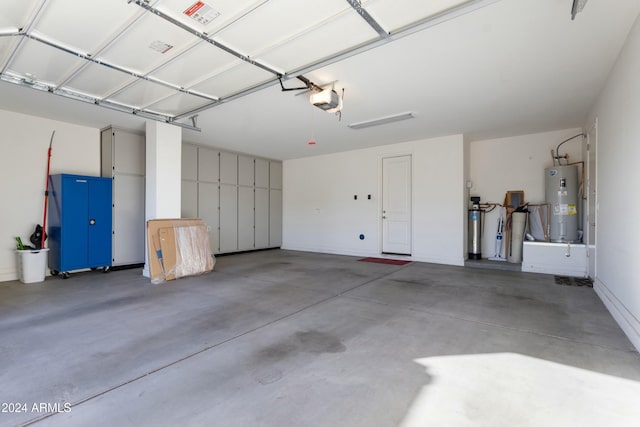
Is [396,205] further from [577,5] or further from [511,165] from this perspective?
[577,5]

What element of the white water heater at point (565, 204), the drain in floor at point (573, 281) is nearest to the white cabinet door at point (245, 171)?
the white water heater at point (565, 204)

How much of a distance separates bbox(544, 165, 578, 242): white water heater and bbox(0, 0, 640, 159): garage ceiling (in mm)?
945

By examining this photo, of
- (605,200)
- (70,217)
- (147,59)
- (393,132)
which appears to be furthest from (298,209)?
(605,200)

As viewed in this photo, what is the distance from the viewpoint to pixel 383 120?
17.5 feet

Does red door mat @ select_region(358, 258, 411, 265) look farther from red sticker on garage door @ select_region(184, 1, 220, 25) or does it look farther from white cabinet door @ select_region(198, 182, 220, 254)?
red sticker on garage door @ select_region(184, 1, 220, 25)

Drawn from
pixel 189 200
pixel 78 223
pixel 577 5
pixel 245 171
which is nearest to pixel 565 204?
pixel 577 5

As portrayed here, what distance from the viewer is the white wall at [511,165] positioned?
5.98 metres

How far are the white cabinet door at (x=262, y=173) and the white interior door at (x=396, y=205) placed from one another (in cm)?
336

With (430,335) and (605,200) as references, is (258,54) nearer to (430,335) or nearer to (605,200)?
(430,335)

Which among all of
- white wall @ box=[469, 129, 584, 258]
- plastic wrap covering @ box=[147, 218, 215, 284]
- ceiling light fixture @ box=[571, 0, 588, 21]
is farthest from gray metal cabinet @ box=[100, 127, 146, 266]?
white wall @ box=[469, 129, 584, 258]

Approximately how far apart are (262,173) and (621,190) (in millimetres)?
7308

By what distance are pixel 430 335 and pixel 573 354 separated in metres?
1.05

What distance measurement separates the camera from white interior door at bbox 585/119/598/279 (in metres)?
4.32

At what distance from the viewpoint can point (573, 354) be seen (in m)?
2.38
